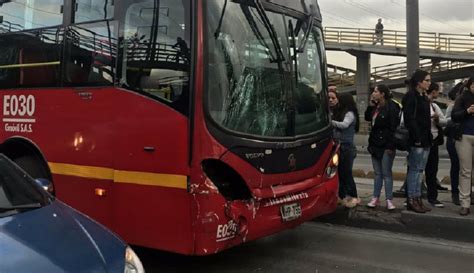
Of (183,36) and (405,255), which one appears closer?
(183,36)

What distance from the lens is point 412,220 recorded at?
22.4 ft

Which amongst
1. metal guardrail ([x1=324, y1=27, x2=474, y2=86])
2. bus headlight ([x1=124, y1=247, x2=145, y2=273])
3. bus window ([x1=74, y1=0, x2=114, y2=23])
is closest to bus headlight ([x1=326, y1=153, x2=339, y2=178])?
bus window ([x1=74, y1=0, x2=114, y2=23])

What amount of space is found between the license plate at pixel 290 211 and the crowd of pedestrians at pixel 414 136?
2.02 m

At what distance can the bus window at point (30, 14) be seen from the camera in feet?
19.3

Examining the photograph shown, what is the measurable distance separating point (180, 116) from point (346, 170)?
Result: 3.57 meters

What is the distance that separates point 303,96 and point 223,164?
136 centimetres

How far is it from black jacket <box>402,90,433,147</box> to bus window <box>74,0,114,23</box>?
3.75 meters

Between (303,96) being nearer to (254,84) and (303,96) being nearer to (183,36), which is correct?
(254,84)

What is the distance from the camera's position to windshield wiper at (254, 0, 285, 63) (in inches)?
207

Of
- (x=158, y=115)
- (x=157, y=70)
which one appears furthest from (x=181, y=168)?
(x=157, y=70)

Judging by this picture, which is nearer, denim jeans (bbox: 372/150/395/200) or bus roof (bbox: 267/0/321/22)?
bus roof (bbox: 267/0/321/22)

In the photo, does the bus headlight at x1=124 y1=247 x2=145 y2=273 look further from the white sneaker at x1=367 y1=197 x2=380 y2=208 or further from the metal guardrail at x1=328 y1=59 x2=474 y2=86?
the metal guardrail at x1=328 y1=59 x2=474 y2=86

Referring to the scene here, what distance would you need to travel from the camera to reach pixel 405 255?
19.6 ft

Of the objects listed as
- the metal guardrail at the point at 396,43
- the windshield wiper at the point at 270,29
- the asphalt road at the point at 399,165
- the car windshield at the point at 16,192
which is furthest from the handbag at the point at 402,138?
the metal guardrail at the point at 396,43
